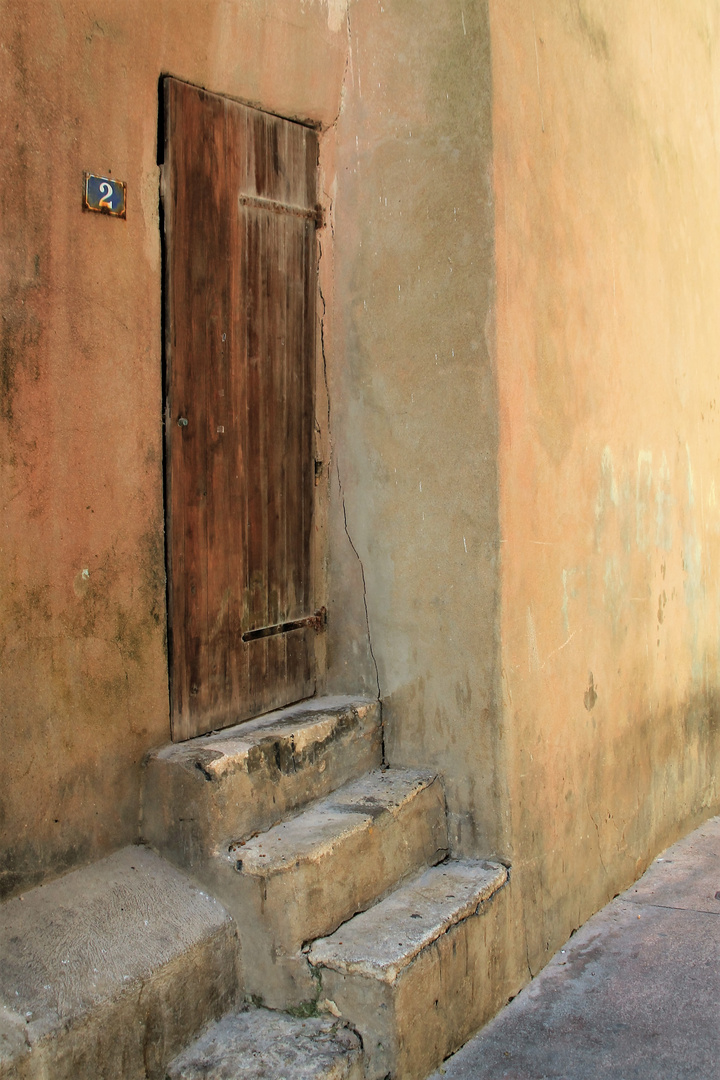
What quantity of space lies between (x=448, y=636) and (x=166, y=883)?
1.28 m

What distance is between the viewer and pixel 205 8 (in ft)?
10.2

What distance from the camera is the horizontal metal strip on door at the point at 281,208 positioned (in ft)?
11.0

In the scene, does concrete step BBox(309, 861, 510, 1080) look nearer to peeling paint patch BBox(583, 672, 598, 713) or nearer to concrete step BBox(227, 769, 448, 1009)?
concrete step BBox(227, 769, 448, 1009)

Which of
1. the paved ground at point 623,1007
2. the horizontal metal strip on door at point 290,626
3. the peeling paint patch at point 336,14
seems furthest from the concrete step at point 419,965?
the peeling paint patch at point 336,14

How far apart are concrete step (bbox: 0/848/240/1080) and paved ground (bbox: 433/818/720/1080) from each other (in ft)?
2.72

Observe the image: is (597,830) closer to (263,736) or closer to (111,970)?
(263,736)

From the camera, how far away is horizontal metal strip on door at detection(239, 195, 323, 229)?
336 cm

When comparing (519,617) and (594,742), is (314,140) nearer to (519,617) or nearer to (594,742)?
(519,617)

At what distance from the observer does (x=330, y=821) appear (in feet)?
10.0

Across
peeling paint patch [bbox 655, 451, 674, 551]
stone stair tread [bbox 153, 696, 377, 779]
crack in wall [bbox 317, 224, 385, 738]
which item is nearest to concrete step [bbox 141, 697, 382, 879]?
stone stair tread [bbox 153, 696, 377, 779]

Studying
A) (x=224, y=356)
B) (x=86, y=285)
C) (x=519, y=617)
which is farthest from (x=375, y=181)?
(x=519, y=617)

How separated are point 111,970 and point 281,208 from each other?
2591 millimetres

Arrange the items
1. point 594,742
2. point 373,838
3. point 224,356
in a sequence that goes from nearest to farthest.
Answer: point 373,838, point 224,356, point 594,742

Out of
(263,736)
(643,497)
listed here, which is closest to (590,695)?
(643,497)
